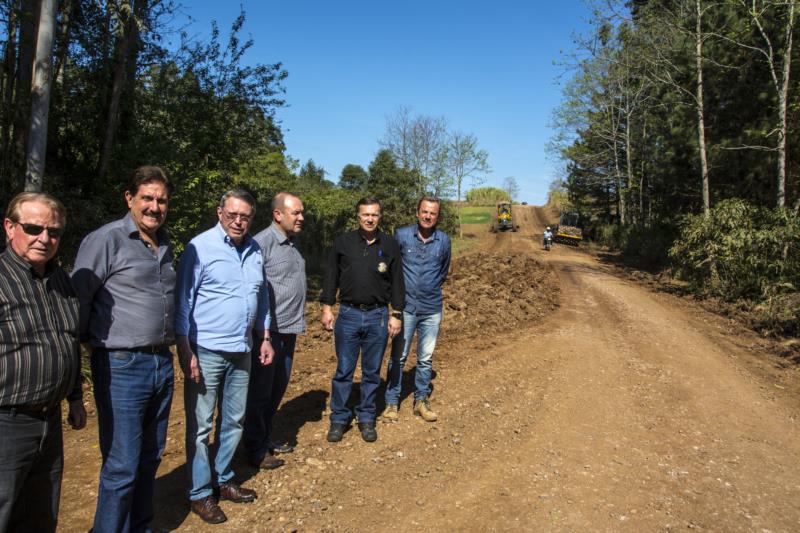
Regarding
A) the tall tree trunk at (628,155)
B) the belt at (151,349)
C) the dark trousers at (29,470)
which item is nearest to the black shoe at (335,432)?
the belt at (151,349)

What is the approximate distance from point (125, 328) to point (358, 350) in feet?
7.01

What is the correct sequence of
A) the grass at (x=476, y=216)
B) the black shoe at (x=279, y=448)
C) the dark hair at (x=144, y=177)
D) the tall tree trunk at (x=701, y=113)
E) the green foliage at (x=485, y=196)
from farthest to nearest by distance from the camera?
the green foliage at (x=485, y=196)
the grass at (x=476, y=216)
the tall tree trunk at (x=701, y=113)
the black shoe at (x=279, y=448)
the dark hair at (x=144, y=177)

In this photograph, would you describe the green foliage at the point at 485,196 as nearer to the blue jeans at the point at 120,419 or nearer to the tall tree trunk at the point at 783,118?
the tall tree trunk at the point at 783,118

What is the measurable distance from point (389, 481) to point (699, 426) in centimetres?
326

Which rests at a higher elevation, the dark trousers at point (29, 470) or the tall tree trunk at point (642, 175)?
the tall tree trunk at point (642, 175)

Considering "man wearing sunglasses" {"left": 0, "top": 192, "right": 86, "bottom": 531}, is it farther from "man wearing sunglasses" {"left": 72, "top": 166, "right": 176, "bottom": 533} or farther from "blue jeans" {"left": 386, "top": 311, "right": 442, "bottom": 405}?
"blue jeans" {"left": 386, "top": 311, "right": 442, "bottom": 405}

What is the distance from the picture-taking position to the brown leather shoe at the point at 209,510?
3084 mm

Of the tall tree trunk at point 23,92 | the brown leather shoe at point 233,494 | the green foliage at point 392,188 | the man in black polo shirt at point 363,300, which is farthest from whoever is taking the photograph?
the green foliage at point 392,188

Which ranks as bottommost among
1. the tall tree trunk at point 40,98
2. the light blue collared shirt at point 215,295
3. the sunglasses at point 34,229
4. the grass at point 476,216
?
the light blue collared shirt at point 215,295

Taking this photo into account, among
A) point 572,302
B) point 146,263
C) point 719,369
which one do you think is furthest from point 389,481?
point 572,302

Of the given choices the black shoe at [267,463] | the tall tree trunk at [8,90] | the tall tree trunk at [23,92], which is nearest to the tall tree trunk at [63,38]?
the tall tree trunk at [8,90]

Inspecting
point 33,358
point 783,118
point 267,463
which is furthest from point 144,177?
point 783,118

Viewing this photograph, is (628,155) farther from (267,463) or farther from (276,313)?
(267,463)

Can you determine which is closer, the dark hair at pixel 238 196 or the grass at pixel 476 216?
the dark hair at pixel 238 196
